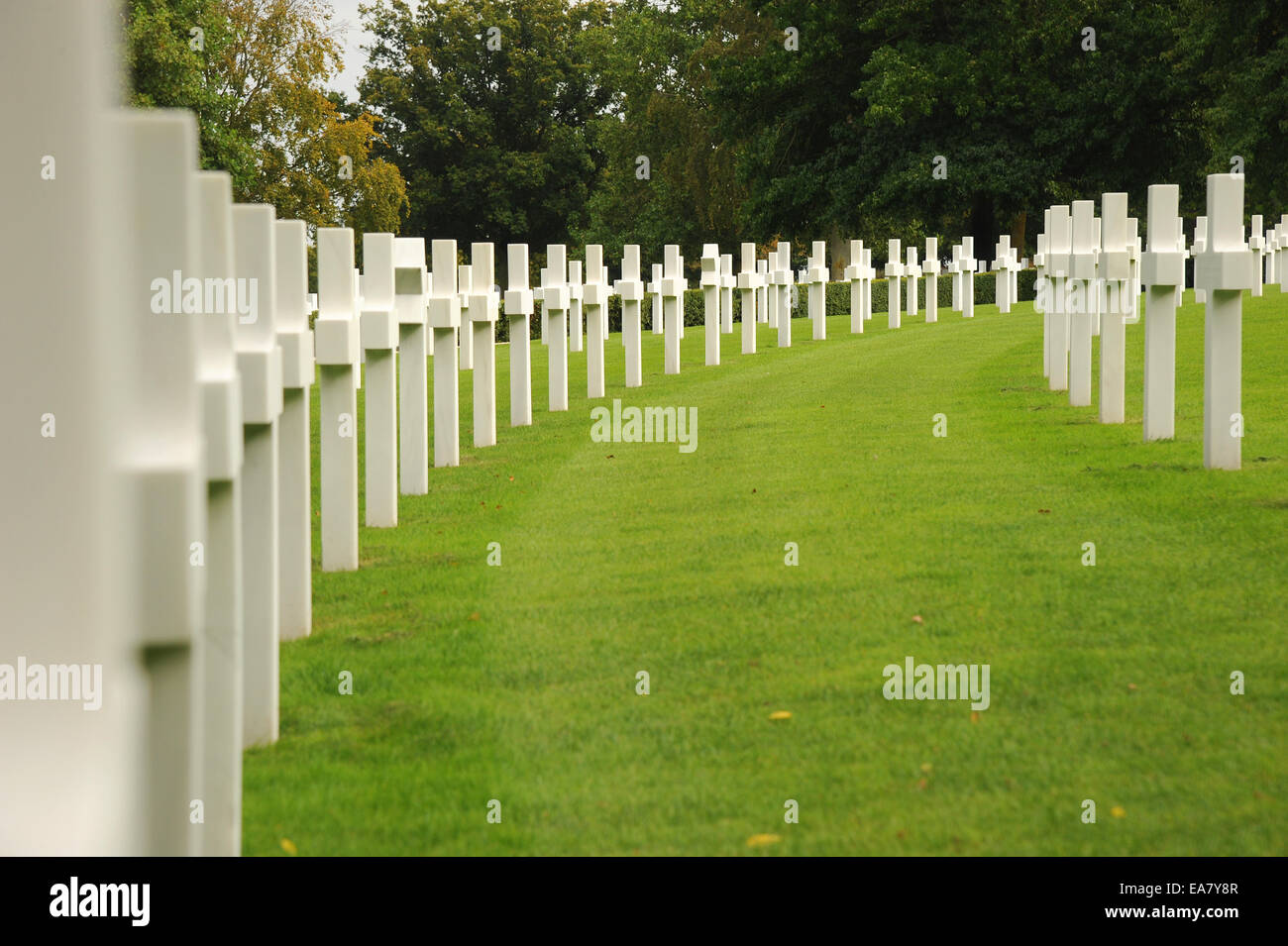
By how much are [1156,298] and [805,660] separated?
591 centimetres

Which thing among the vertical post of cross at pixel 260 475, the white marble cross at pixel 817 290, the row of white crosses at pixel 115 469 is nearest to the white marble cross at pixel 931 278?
the white marble cross at pixel 817 290

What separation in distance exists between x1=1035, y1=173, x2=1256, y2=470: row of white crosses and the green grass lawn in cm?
37

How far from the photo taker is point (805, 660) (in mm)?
5684

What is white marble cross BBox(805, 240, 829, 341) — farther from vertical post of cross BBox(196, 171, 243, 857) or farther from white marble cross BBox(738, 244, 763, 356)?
vertical post of cross BBox(196, 171, 243, 857)

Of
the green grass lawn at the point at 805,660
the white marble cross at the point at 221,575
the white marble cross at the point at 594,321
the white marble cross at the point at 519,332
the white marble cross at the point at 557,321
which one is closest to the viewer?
the white marble cross at the point at 221,575

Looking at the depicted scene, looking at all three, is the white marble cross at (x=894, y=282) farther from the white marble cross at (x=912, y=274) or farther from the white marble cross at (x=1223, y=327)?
the white marble cross at (x=1223, y=327)

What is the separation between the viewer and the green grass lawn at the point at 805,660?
4154mm

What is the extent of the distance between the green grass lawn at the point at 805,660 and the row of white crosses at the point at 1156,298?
37 cm

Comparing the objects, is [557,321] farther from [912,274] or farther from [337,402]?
[912,274]

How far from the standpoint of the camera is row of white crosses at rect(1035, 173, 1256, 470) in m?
9.51

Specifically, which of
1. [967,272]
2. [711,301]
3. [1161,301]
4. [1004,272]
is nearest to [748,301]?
[711,301]

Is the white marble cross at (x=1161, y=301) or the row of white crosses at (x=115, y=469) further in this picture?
the white marble cross at (x=1161, y=301)

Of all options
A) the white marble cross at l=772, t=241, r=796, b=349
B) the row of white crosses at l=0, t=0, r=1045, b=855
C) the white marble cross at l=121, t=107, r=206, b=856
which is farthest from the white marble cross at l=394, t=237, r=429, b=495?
the white marble cross at l=772, t=241, r=796, b=349

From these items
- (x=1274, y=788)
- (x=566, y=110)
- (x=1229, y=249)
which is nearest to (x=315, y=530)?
(x=1229, y=249)
